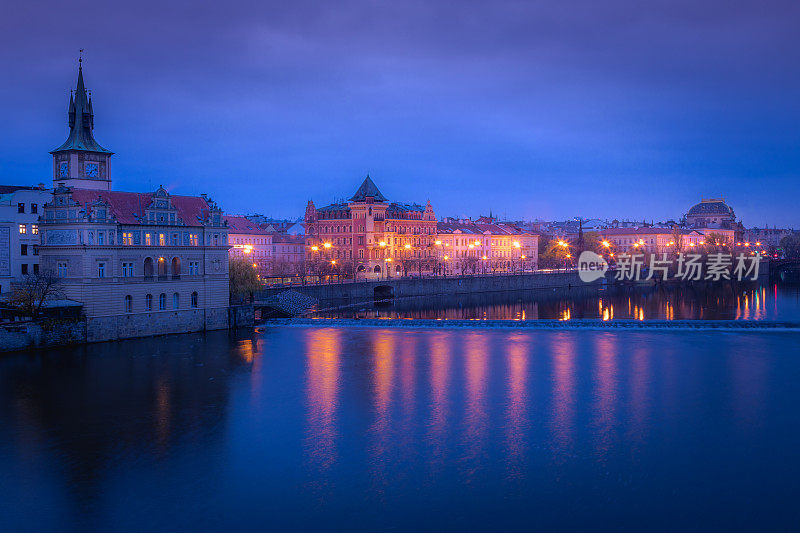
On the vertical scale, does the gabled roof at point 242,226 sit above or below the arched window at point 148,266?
above

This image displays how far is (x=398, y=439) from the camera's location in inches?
911

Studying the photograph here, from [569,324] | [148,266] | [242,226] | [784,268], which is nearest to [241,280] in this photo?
[148,266]

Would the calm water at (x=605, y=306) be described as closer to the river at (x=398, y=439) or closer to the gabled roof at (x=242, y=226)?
the river at (x=398, y=439)

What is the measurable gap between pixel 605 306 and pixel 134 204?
46.6 metres

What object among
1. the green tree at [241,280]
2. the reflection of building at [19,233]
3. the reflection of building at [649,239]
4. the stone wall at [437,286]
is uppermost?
the reflection of building at [649,239]

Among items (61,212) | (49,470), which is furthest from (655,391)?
(61,212)

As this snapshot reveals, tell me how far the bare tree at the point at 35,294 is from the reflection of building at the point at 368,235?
166ft

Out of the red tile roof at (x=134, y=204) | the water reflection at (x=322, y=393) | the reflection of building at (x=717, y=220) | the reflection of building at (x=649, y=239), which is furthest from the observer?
the reflection of building at (x=717, y=220)

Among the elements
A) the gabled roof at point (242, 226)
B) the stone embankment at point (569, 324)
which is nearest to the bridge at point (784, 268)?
the stone embankment at point (569, 324)

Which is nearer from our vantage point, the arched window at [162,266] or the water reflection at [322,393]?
the water reflection at [322,393]

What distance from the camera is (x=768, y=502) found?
18.1 metres

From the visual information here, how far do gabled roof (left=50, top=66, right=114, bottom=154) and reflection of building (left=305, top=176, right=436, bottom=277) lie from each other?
43.7 metres

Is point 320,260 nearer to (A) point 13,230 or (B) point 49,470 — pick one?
(A) point 13,230

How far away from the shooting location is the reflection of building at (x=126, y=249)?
40.8 m
